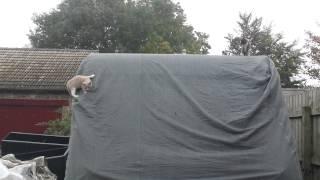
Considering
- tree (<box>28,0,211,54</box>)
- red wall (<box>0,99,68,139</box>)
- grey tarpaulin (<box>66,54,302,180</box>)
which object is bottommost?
red wall (<box>0,99,68,139</box>)

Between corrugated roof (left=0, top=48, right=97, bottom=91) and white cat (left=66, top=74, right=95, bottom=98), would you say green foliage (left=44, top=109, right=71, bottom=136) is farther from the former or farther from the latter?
white cat (left=66, top=74, right=95, bottom=98)

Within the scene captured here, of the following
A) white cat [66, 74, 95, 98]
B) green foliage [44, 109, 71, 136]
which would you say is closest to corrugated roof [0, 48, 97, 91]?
green foliage [44, 109, 71, 136]

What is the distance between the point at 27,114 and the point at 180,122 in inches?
626

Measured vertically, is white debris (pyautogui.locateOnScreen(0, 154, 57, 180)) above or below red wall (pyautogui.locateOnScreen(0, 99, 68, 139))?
above

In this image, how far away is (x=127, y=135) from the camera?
5.10 metres

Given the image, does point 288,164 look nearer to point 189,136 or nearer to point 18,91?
point 189,136

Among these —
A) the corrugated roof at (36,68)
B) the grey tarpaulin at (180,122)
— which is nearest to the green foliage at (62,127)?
the corrugated roof at (36,68)

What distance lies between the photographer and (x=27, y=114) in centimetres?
2014

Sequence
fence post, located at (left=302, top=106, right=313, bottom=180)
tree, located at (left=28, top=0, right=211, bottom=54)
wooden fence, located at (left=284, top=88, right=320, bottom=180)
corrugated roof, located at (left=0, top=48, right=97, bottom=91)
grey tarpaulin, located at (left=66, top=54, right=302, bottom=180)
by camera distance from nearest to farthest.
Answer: grey tarpaulin, located at (left=66, top=54, right=302, bottom=180)
wooden fence, located at (left=284, top=88, right=320, bottom=180)
fence post, located at (left=302, top=106, right=313, bottom=180)
corrugated roof, located at (left=0, top=48, right=97, bottom=91)
tree, located at (left=28, top=0, right=211, bottom=54)

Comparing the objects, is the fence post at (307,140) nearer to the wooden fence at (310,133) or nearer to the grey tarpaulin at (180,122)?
the wooden fence at (310,133)

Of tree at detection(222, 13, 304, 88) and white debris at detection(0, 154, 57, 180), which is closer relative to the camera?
white debris at detection(0, 154, 57, 180)

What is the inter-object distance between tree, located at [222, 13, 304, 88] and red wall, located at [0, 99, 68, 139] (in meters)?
17.1

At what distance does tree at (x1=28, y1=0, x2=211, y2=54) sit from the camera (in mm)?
40594

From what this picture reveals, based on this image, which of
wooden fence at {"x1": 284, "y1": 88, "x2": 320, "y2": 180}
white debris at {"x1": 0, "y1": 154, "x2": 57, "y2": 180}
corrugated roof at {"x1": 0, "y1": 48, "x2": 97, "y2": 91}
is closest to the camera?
white debris at {"x1": 0, "y1": 154, "x2": 57, "y2": 180}
